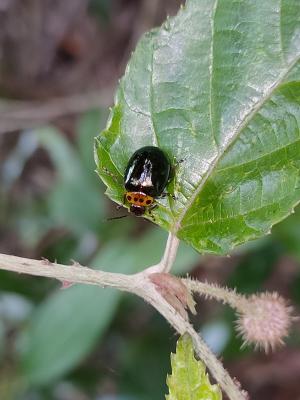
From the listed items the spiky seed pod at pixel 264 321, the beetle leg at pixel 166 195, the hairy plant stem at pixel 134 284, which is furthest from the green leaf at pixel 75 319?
the hairy plant stem at pixel 134 284

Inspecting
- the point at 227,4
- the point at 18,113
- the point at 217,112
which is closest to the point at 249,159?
the point at 217,112

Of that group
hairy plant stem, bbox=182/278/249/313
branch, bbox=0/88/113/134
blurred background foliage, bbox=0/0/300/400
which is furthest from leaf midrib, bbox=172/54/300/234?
branch, bbox=0/88/113/134

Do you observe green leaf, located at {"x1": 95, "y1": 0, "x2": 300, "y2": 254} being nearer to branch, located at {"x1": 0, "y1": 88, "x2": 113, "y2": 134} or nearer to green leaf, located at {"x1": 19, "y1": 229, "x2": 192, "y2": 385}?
green leaf, located at {"x1": 19, "y1": 229, "x2": 192, "y2": 385}

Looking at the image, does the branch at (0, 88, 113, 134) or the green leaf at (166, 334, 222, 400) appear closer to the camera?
the green leaf at (166, 334, 222, 400)

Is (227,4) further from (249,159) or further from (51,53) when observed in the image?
(51,53)

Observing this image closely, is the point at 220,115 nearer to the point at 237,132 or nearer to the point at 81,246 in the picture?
the point at 237,132

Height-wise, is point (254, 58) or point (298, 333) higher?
point (298, 333)

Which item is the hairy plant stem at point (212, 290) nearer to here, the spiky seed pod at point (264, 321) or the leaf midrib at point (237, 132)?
the spiky seed pod at point (264, 321)
